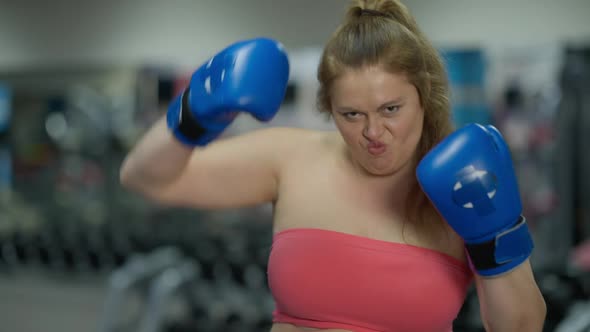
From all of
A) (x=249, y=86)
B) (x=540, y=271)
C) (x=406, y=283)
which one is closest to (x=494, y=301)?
(x=406, y=283)

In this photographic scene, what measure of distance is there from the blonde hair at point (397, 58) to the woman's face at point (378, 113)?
0.02 meters

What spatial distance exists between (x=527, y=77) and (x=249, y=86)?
3493 millimetres

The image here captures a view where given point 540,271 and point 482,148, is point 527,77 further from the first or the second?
point 482,148

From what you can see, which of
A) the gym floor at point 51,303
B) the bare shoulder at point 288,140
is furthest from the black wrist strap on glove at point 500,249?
the gym floor at point 51,303

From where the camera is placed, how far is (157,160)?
55.4 inches

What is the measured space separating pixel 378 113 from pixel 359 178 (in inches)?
7.7

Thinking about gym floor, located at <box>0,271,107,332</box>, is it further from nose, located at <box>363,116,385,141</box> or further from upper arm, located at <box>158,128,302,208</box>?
nose, located at <box>363,116,385,141</box>

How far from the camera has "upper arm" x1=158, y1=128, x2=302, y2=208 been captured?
4.78 feet

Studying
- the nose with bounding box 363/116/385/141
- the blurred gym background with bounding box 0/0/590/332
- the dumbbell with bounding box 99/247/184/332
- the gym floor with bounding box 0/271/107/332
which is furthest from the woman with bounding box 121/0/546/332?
the gym floor with bounding box 0/271/107/332

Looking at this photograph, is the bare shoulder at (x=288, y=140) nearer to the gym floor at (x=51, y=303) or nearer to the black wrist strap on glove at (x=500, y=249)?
the black wrist strap on glove at (x=500, y=249)

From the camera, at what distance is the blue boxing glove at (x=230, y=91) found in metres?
1.30

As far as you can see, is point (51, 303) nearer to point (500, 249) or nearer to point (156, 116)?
point (156, 116)

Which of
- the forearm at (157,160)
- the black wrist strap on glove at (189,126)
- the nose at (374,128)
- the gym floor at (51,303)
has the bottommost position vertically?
the gym floor at (51,303)

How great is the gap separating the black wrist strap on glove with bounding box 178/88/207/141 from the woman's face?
28 centimetres
